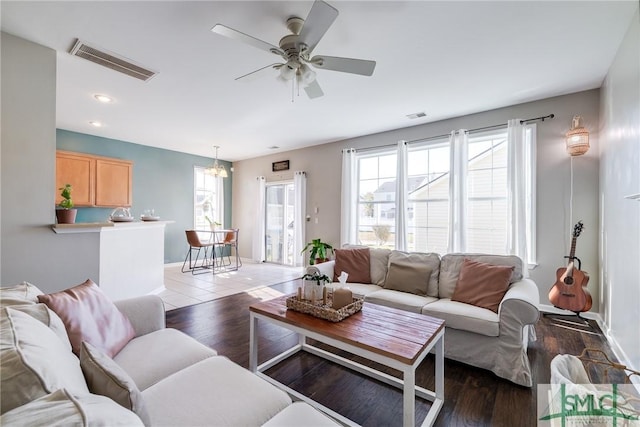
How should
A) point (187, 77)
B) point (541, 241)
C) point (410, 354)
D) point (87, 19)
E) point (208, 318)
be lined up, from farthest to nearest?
point (541, 241), point (208, 318), point (187, 77), point (87, 19), point (410, 354)

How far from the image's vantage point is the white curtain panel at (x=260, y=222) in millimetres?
6883

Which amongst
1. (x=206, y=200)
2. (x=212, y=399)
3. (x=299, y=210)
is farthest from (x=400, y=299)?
(x=206, y=200)

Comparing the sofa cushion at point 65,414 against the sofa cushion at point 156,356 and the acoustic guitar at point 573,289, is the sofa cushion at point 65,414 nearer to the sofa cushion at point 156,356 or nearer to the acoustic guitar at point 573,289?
the sofa cushion at point 156,356

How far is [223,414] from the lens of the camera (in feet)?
3.47

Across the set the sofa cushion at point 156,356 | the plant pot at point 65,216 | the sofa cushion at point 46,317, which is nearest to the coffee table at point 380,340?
the sofa cushion at point 156,356

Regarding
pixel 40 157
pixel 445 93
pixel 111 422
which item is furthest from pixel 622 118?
pixel 40 157

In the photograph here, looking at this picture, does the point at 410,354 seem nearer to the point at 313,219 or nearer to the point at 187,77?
the point at 187,77

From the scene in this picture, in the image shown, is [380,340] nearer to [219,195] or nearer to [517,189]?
[517,189]

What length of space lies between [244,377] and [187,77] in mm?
2991

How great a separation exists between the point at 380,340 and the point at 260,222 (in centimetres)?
564

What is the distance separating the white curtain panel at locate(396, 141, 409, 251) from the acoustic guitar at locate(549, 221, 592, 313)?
194cm

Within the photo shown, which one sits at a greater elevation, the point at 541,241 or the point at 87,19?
the point at 87,19

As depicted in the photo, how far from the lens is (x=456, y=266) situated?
276cm

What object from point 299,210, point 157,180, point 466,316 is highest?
point 157,180
